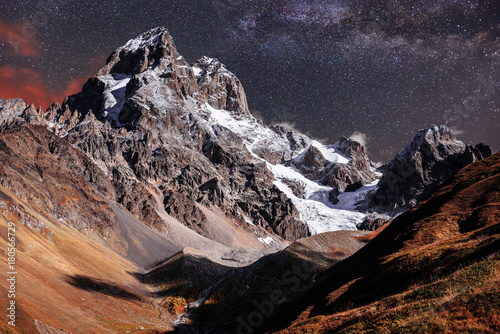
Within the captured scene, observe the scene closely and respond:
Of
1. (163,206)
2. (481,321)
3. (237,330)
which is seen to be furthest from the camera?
(163,206)

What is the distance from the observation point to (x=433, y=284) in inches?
607

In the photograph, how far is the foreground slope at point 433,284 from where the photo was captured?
11.7 metres

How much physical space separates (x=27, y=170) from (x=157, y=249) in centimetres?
5028

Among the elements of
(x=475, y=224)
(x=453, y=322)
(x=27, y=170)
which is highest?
(x=27, y=170)

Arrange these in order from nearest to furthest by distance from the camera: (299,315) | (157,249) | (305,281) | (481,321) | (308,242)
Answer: (481,321)
(299,315)
(305,281)
(308,242)
(157,249)

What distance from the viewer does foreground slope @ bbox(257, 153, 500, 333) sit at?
38.3 feet

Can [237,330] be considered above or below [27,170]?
below

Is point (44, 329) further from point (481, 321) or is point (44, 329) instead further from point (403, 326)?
point (481, 321)

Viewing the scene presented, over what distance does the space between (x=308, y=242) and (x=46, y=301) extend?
4744 cm

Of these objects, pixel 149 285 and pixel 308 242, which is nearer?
pixel 308 242

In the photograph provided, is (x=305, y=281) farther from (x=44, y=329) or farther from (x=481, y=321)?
(x=481, y=321)

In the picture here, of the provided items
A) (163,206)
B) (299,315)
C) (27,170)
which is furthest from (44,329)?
(163,206)

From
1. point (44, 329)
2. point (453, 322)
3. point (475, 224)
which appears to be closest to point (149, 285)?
point (44, 329)

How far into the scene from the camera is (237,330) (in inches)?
1478
